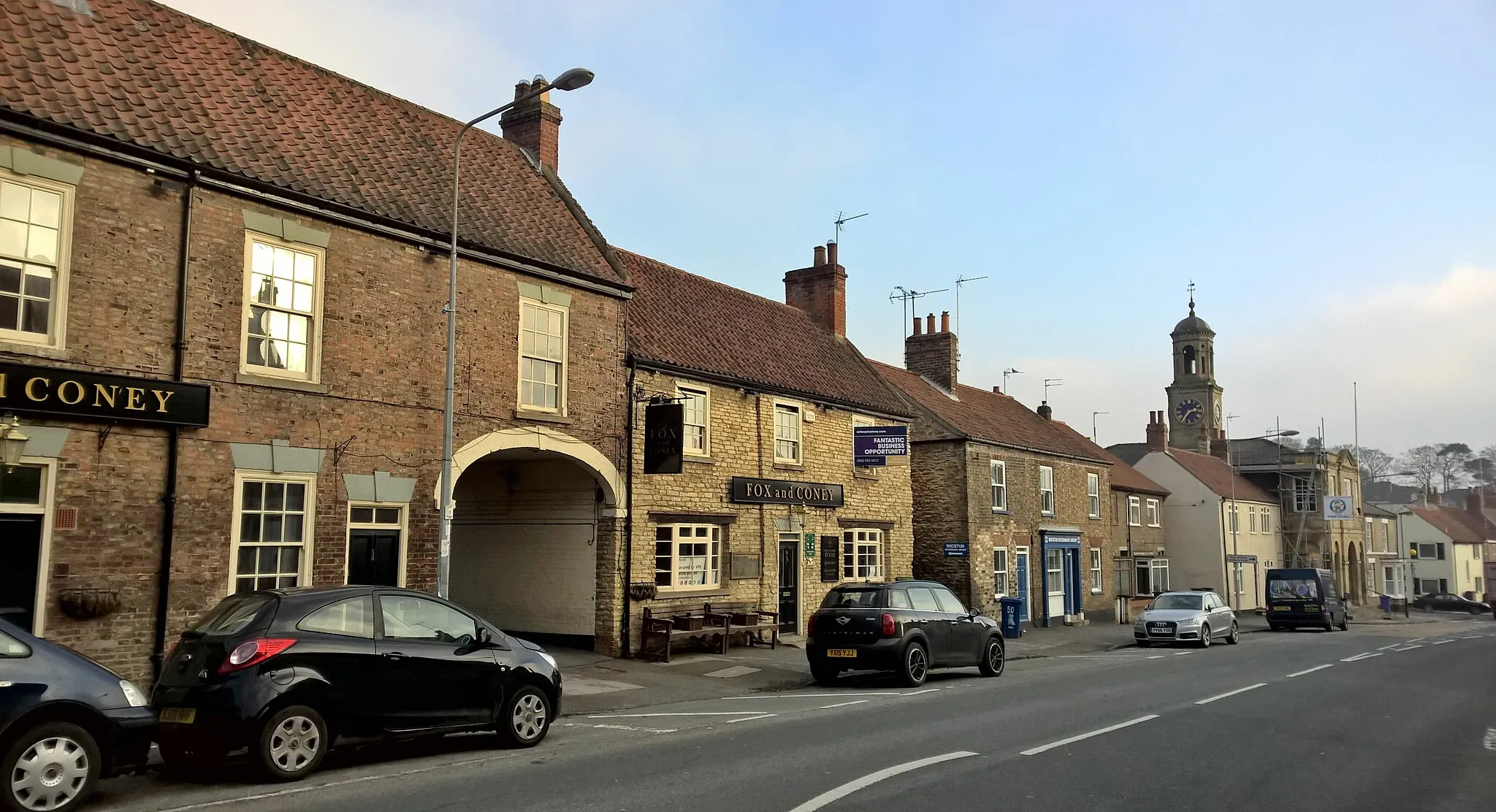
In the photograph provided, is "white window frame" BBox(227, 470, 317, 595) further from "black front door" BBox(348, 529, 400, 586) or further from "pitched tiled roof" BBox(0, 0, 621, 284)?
"pitched tiled roof" BBox(0, 0, 621, 284)

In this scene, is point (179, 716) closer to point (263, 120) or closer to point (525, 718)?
point (525, 718)

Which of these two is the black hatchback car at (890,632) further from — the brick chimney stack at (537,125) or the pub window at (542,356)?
the brick chimney stack at (537,125)

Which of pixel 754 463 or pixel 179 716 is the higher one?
pixel 754 463

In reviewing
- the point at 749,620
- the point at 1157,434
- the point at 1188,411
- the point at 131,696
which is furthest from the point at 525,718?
the point at 1188,411

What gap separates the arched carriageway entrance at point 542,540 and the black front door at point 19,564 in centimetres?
728

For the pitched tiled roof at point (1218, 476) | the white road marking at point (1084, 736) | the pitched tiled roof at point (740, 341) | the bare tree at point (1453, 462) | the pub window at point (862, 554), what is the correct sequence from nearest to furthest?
the white road marking at point (1084, 736) → the pitched tiled roof at point (740, 341) → the pub window at point (862, 554) → the pitched tiled roof at point (1218, 476) → the bare tree at point (1453, 462)

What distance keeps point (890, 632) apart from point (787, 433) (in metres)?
8.67

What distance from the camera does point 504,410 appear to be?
16.7m

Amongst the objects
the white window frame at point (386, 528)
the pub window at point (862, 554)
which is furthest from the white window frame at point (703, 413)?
the white window frame at point (386, 528)

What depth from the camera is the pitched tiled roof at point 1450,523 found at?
8081 cm

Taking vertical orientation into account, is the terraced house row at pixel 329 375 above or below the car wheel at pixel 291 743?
above

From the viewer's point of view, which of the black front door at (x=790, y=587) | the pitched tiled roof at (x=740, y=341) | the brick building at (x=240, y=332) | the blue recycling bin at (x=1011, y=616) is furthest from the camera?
the blue recycling bin at (x=1011, y=616)

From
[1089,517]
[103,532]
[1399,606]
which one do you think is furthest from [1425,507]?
[103,532]

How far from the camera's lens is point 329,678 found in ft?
28.3
